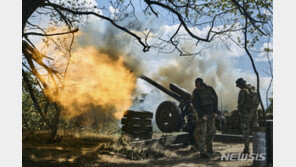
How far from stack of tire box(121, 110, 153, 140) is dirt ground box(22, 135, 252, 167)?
0.76 metres

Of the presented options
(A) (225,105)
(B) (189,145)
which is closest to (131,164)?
(B) (189,145)

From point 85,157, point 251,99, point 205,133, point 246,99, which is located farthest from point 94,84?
point 251,99

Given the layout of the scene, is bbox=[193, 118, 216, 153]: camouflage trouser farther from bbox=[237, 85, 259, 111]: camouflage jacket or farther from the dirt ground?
bbox=[237, 85, 259, 111]: camouflage jacket

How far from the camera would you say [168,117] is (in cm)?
954

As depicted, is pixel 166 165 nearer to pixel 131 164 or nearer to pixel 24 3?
pixel 131 164

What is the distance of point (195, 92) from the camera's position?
255 inches

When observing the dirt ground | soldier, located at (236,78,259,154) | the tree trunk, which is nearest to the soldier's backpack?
soldier, located at (236,78,259,154)

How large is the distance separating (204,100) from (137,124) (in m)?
2.69

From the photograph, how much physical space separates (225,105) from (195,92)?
21.5 feet

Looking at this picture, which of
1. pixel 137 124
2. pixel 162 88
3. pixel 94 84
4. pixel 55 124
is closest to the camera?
pixel 55 124

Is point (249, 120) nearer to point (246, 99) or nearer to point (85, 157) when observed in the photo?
point (246, 99)

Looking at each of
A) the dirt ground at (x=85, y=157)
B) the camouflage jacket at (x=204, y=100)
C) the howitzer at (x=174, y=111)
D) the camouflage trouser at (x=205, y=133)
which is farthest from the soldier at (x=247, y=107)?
the howitzer at (x=174, y=111)

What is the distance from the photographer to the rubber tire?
30.1ft

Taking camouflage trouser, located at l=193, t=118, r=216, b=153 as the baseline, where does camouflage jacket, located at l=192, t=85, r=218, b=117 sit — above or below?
above
